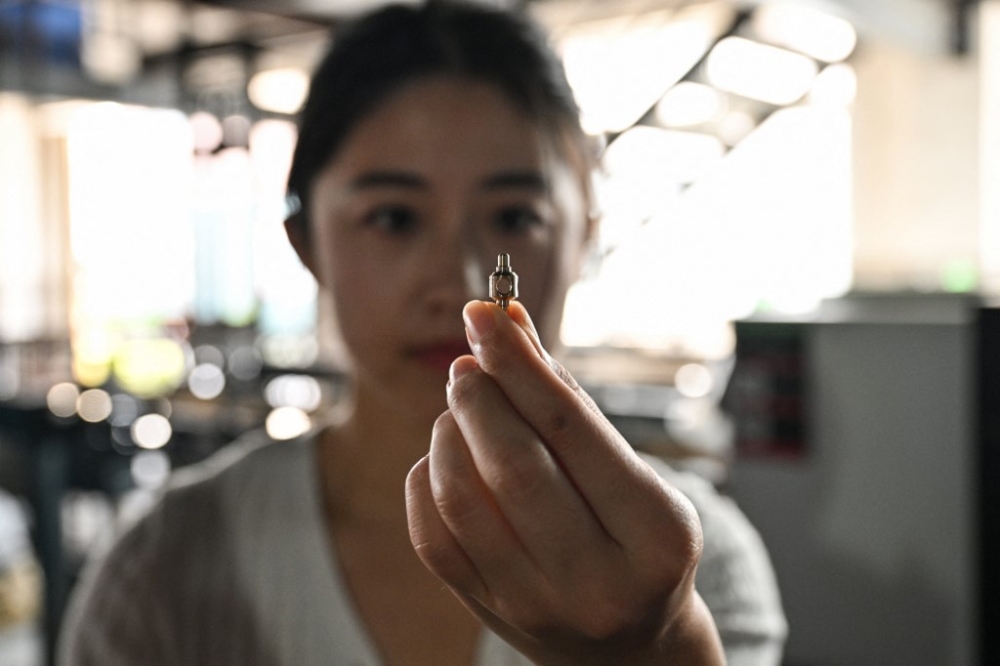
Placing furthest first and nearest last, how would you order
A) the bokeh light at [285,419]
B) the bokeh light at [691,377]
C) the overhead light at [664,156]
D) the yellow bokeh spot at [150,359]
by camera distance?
1. the yellow bokeh spot at [150,359]
2. the bokeh light at [691,377]
3. the overhead light at [664,156]
4. the bokeh light at [285,419]

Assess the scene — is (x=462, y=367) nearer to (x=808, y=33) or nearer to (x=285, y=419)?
(x=285, y=419)

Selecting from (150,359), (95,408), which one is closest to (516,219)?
(95,408)

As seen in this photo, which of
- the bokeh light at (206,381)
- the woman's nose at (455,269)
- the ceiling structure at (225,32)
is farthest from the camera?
the bokeh light at (206,381)

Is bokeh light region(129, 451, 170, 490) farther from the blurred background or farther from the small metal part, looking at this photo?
the small metal part

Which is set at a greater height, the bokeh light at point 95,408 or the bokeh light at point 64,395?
the bokeh light at point 95,408

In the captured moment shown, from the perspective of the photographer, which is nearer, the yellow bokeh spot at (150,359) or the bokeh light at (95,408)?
the bokeh light at (95,408)

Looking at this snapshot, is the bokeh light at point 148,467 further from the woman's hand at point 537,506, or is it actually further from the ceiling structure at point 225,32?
the woman's hand at point 537,506

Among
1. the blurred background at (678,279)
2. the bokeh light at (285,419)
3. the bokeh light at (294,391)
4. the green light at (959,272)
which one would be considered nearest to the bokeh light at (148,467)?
the blurred background at (678,279)
